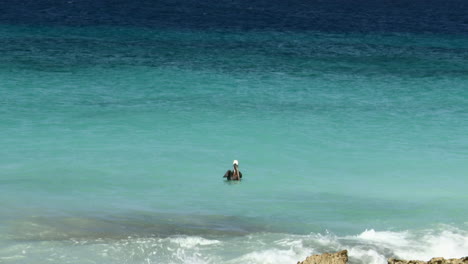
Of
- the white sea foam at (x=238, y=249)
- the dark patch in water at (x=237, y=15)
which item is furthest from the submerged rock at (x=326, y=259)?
the dark patch in water at (x=237, y=15)

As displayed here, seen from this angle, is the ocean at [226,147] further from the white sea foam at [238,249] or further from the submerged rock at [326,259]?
the submerged rock at [326,259]

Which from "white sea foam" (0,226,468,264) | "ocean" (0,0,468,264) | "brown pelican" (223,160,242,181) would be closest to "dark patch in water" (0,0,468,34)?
"ocean" (0,0,468,264)

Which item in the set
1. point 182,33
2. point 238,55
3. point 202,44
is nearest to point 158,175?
point 238,55

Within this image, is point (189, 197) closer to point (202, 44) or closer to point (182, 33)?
point (202, 44)

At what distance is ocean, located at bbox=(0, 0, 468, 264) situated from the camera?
85.4 feet

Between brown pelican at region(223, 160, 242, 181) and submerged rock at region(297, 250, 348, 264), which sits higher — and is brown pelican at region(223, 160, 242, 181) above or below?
above

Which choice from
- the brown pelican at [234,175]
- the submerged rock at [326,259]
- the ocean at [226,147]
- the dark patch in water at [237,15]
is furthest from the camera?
the dark patch in water at [237,15]

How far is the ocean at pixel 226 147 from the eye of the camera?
2602 cm

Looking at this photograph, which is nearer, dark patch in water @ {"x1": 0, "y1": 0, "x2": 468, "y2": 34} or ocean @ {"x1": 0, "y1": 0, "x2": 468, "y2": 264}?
ocean @ {"x1": 0, "y1": 0, "x2": 468, "y2": 264}

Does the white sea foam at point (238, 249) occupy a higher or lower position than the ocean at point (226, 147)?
lower

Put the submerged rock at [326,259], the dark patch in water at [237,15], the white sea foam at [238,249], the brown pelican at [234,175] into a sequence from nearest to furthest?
the submerged rock at [326,259] → the white sea foam at [238,249] → the brown pelican at [234,175] → the dark patch in water at [237,15]

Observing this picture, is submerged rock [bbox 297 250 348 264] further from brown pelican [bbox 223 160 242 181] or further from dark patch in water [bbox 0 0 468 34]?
dark patch in water [bbox 0 0 468 34]

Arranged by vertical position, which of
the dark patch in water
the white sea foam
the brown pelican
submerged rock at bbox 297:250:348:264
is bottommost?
submerged rock at bbox 297:250:348:264

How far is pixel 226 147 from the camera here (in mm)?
37250
